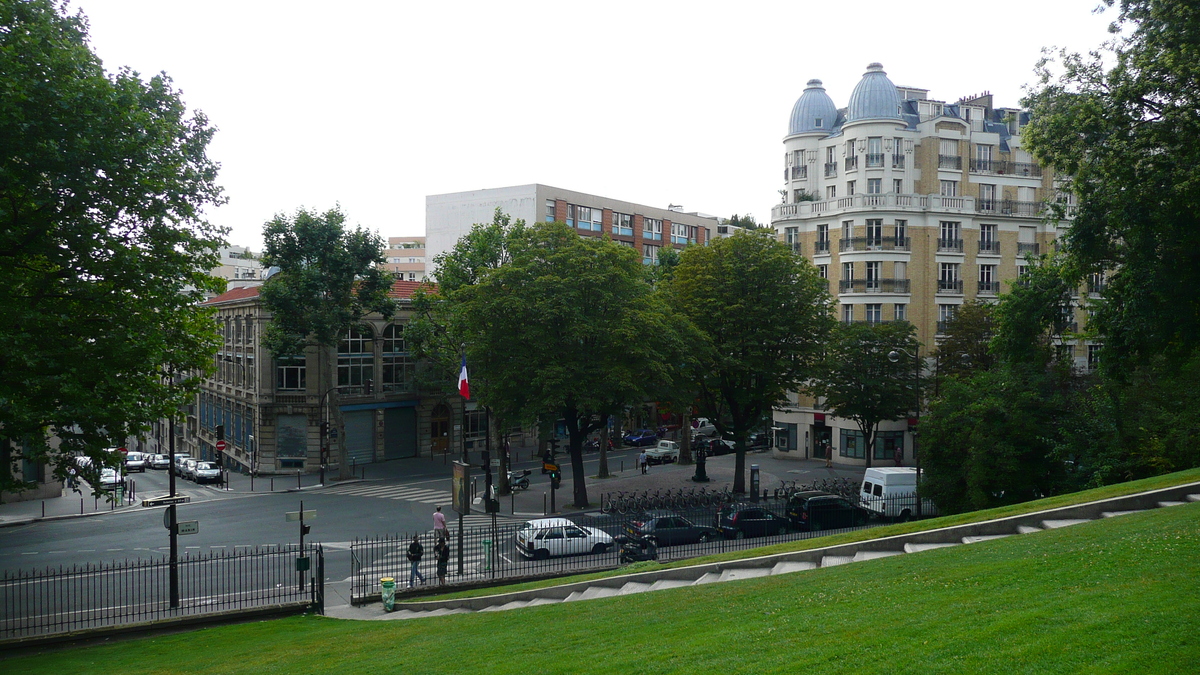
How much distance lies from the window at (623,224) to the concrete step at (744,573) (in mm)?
59799

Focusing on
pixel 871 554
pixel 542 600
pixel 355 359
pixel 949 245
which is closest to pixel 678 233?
pixel 949 245

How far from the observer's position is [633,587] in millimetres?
17328

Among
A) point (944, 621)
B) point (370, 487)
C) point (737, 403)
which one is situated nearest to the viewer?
point (944, 621)

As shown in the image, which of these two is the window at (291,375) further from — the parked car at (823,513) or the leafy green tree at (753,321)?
the parked car at (823,513)

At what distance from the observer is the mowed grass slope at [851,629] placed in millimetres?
7746

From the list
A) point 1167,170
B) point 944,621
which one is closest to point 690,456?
point 1167,170

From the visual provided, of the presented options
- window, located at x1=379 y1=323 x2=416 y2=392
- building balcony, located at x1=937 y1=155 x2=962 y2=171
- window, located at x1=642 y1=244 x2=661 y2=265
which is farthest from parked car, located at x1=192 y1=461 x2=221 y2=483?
building balcony, located at x1=937 y1=155 x2=962 y2=171

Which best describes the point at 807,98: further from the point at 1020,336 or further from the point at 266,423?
the point at 266,423

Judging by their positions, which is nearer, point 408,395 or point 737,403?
point 737,403

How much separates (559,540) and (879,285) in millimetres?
32259

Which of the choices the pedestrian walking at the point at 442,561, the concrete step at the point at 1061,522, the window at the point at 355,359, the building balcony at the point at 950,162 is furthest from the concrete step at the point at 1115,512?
the window at the point at 355,359

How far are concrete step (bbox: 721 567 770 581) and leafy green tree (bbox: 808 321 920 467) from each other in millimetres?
28519

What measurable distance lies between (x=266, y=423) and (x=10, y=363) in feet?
115

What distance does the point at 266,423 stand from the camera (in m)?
50.0
